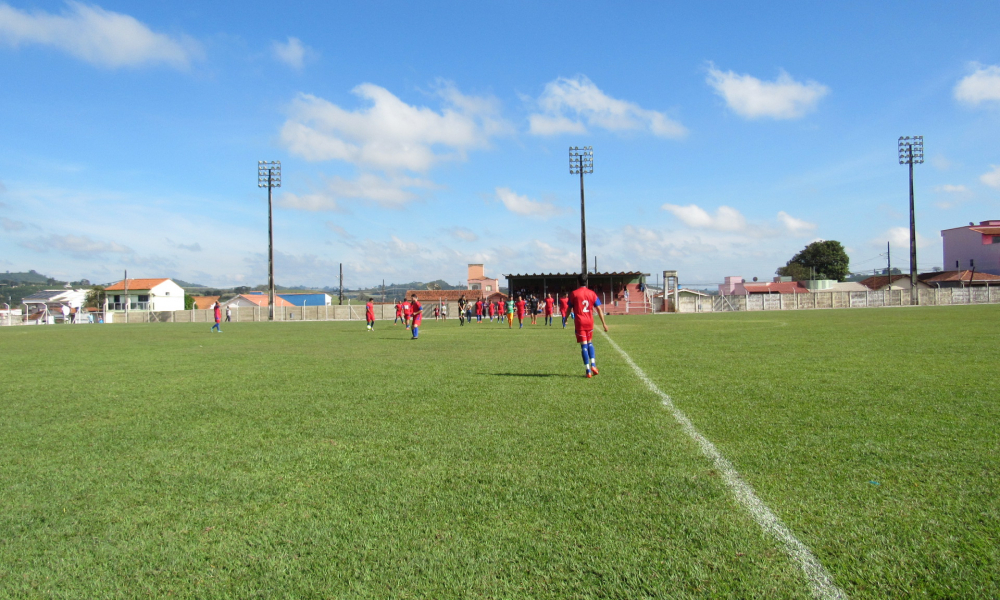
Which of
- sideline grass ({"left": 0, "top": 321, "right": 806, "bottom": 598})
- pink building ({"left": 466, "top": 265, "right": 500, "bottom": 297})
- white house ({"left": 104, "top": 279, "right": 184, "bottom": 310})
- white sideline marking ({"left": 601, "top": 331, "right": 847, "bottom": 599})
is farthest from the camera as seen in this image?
pink building ({"left": 466, "top": 265, "right": 500, "bottom": 297})

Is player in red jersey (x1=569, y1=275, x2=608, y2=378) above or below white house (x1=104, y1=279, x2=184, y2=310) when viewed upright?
below

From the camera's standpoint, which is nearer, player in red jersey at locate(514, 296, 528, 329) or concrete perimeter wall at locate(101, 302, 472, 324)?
player in red jersey at locate(514, 296, 528, 329)

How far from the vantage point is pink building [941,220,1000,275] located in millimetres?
→ 77188

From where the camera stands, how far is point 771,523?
349cm

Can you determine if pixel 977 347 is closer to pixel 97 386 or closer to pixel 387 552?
pixel 387 552

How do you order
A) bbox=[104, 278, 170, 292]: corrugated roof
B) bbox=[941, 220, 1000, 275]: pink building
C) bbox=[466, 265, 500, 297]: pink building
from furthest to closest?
1. bbox=[466, 265, 500, 297]: pink building
2. bbox=[104, 278, 170, 292]: corrugated roof
3. bbox=[941, 220, 1000, 275]: pink building

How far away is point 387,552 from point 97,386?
9.14 m

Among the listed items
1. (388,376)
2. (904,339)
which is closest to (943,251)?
(904,339)

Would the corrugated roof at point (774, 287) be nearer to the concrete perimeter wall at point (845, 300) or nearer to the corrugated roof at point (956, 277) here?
the corrugated roof at point (956, 277)

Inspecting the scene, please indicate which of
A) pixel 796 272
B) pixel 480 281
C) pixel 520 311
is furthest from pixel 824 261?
pixel 520 311

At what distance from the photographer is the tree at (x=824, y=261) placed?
328 feet

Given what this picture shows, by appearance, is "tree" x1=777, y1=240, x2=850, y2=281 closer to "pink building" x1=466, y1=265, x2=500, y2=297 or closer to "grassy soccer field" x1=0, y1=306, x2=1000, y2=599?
"pink building" x1=466, y1=265, x2=500, y2=297

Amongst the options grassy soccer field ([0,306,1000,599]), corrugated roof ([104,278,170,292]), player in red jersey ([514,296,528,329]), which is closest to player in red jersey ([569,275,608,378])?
grassy soccer field ([0,306,1000,599])

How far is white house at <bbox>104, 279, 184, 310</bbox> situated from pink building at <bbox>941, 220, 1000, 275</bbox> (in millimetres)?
106161
